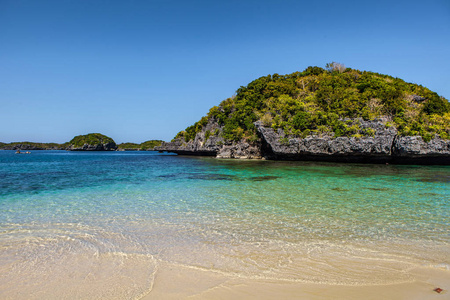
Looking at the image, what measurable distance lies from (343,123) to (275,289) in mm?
27077

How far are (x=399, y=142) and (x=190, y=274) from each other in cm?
2668

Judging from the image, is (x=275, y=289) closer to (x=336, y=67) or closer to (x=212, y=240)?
(x=212, y=240)

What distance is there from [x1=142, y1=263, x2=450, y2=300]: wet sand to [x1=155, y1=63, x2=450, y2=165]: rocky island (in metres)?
24.4

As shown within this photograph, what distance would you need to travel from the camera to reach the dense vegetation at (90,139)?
12119cm

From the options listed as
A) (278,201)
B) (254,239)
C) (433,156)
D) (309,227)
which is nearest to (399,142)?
(433,156)

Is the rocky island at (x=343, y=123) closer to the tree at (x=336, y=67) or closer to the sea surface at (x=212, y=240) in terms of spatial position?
the tree at (x=336, y=67)

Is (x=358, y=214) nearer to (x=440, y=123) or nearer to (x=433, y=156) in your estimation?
(x=433, y=156)

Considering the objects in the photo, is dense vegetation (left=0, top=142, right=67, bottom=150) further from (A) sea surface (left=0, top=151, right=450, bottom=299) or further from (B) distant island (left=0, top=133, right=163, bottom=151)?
(A) sea surface (left=0, top=151, right=450, bottom=299)

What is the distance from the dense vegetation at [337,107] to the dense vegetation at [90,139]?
337 ft

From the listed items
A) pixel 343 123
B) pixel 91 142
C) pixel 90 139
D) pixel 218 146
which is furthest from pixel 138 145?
pixel 343 123

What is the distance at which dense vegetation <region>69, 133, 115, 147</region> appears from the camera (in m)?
121

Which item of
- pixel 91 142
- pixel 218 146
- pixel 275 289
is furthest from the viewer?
pixel 91 142

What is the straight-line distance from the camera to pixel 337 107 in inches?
1161

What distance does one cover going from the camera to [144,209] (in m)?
7.41
